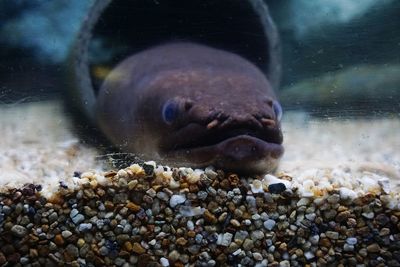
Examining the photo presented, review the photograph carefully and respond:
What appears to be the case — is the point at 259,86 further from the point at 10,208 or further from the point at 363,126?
the point at 10,208

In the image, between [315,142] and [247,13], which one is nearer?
[315,142]

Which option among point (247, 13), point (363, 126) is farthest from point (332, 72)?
point (247, 13)

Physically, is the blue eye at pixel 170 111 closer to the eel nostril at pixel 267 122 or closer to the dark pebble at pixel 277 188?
the eel nostril at pixel 267 122

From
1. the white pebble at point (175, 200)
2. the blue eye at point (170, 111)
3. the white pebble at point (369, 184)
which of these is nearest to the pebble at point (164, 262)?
the white pebble at point (175, 200)

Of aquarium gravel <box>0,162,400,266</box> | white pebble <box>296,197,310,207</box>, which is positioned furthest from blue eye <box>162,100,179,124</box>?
white pebble <box>296,197,310,207</box>

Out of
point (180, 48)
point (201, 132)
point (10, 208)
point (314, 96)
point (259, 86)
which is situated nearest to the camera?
point (10, 208)

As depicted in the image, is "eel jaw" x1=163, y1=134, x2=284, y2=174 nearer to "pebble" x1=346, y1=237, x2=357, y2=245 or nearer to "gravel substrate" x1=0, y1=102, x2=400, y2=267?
"gravel substrate" x1=0, y1=102, x2=400, y2=267

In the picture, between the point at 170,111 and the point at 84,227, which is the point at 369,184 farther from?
the point at 84,227

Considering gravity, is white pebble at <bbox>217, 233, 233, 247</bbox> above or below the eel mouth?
below

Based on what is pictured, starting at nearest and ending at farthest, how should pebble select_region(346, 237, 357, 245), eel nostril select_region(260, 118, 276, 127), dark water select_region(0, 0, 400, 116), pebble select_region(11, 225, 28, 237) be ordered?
1. pebble select_region(11, 225, 28, 237)
2. pebble select_region(346, 237, 357, 245)
3. eel nostril select_region(260, 118, 276, 127)
4. dark water select_region(0, 0, 400, 116)
